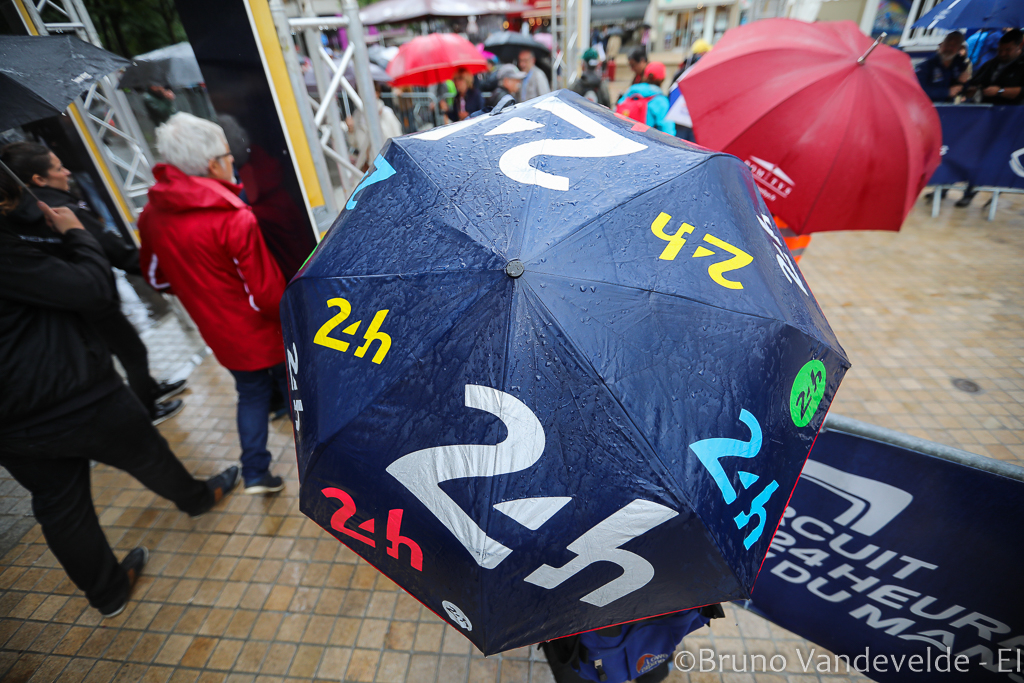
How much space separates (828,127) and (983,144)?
5.56m

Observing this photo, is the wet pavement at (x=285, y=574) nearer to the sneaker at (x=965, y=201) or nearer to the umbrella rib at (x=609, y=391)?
the umbrella rib at (x=609, y=391)

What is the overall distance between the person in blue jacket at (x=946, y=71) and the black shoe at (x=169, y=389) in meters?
10.0

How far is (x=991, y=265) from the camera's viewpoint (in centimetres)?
529

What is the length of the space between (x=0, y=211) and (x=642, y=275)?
240 centimetres

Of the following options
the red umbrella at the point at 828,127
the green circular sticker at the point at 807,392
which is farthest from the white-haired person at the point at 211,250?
the red umbrella at the point at 828,127

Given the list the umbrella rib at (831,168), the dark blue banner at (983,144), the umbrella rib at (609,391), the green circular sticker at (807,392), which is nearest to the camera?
the umbrella rib at (609,391)

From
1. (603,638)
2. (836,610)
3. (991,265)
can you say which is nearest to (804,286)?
(603,638)

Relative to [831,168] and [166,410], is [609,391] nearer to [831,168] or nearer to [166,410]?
[831,168]

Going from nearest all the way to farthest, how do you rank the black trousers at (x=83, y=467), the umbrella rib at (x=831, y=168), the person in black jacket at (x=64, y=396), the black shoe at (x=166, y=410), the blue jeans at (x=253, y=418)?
the person in black jacket at (x=64, y=396) → the black trousers at (x=83, y=467) → the umbrella rib at (x=831, y=168) → the blue jeans at (x=253, y=418) → the black shoe at (x=166, y=410)

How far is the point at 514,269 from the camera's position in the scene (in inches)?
39.3

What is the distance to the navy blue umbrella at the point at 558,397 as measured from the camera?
1.00m

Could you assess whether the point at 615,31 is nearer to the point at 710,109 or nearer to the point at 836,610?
the point at 710,109

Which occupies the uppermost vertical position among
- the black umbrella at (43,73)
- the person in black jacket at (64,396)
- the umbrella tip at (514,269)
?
the black umbrella at (43,73)

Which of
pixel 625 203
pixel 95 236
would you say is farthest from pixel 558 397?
pixel 95 236
